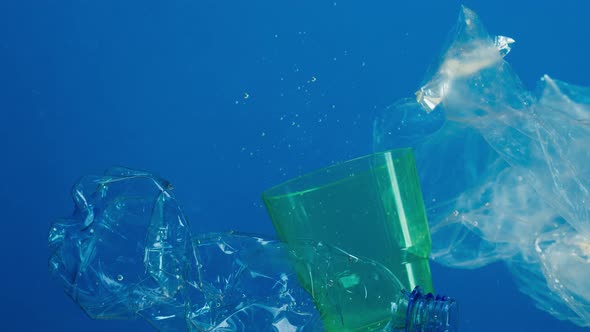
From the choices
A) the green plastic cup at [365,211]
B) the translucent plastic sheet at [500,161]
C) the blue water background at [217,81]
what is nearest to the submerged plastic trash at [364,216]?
the green plastic cup at [365,211]

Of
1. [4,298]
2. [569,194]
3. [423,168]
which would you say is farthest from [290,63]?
[4,298]

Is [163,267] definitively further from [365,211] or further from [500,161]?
[500,161]

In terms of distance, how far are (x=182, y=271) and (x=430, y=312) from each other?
34cm

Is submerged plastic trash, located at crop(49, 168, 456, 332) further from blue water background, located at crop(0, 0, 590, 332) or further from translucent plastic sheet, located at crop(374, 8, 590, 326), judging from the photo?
blue water background, located at crop(0, 0, 590, 332)

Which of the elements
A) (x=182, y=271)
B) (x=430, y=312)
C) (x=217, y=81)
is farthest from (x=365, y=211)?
(x=217, y=81)

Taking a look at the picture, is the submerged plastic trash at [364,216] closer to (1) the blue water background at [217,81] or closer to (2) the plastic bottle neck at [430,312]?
(2) the plastic bottle neck at [430,312]

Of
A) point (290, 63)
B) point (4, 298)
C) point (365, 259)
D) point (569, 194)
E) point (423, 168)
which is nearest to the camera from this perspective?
point (365, 259)

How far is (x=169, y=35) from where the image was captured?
1298 millimetres

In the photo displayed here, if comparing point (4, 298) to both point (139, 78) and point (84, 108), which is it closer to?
point (84, 108)

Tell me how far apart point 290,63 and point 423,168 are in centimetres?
42

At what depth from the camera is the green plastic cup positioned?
691 millimetres

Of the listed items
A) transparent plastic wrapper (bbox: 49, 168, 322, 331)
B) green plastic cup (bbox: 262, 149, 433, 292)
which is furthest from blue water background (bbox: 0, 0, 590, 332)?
green plastic cup (bbox: 262, 149, 433, 292)

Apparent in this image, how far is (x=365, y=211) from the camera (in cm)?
70

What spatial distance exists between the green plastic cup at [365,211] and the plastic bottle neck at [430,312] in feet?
0.16
